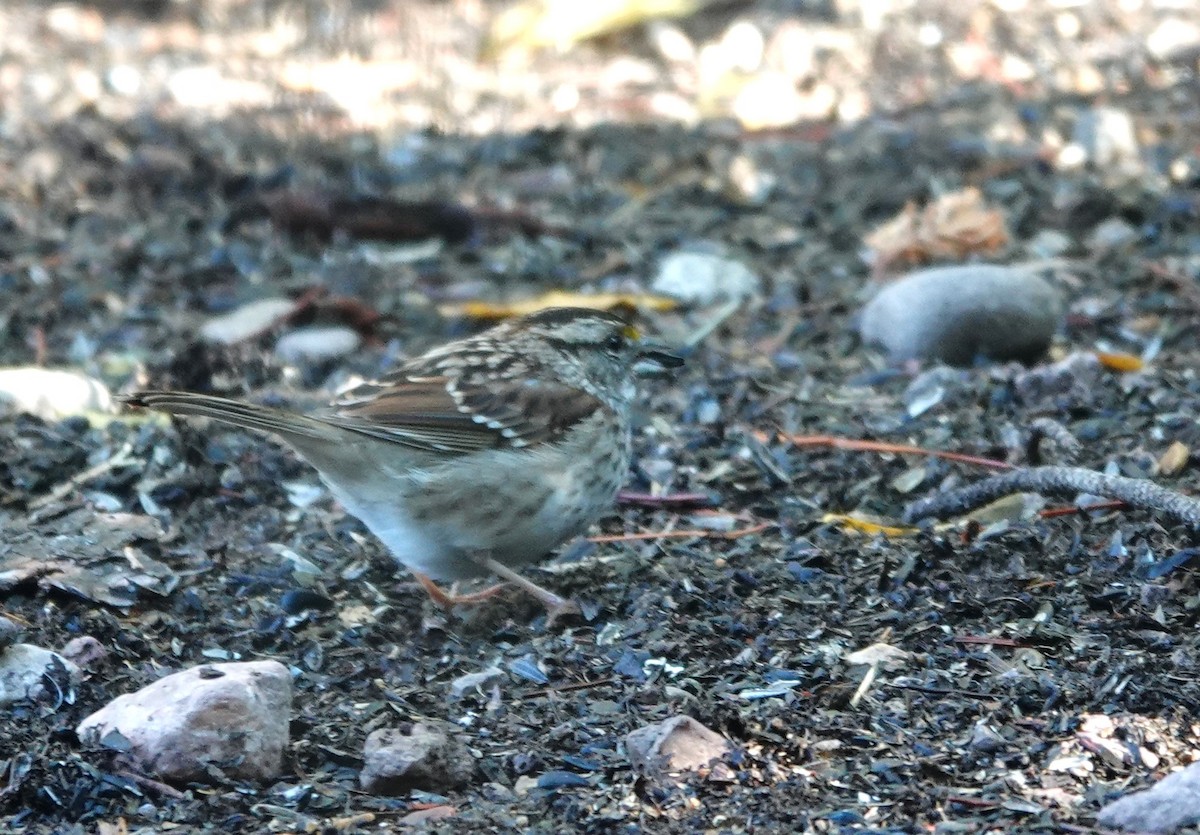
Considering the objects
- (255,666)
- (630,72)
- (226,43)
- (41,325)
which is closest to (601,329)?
(255,666)

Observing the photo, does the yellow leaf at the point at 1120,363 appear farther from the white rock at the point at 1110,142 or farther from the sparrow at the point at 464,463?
the white rock at the point at 1110,142

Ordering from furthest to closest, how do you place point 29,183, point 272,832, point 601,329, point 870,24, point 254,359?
1. point 870,24
2. point 29,183
3. point 254,359
4. point 601,329
5. point 272,832

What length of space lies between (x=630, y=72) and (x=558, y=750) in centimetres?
602

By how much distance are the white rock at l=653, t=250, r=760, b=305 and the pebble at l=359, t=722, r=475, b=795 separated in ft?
11.2

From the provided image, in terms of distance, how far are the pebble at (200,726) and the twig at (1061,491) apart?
1885 mm

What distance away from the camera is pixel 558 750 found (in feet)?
11.3

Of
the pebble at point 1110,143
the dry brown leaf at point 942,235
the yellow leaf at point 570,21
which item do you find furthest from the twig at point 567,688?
the yellow leaf at point 570,21

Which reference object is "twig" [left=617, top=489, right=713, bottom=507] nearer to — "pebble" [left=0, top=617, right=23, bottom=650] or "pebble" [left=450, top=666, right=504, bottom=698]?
"pebble" [left=450, top=666, right=504, bottom=698]

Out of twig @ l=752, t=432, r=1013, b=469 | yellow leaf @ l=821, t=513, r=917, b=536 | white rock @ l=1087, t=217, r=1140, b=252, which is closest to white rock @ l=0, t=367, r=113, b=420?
twig @ l=752, t=432, r=1013, b=469

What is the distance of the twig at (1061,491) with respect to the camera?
393cm

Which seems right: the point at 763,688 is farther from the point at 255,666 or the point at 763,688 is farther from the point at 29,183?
the point at 29,183

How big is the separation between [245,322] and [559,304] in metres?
1.17

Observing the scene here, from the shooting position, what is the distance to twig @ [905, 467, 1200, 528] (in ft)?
12.9

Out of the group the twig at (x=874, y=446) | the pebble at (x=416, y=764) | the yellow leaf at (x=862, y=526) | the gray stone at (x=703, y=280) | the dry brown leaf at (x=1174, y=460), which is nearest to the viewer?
the pebble at (x=416, y=764)
